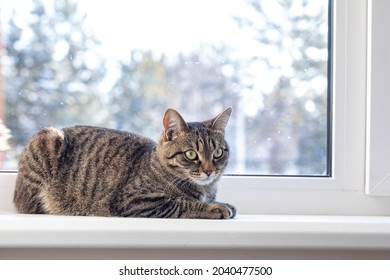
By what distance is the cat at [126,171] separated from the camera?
129 centimetres

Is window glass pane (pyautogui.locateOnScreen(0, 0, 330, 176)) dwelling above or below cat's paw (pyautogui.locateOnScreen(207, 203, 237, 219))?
above

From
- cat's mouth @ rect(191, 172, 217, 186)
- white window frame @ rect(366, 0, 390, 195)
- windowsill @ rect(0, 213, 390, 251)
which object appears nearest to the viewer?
windowsill @ rect(0, 213, 390, 251)

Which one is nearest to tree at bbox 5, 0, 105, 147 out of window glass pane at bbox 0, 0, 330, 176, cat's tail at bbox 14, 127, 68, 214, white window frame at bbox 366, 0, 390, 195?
window glass pane at bbox 0, 0, 330, 176

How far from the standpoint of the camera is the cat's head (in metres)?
1.30

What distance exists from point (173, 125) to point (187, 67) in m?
0.23

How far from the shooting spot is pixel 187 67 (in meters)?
1.49

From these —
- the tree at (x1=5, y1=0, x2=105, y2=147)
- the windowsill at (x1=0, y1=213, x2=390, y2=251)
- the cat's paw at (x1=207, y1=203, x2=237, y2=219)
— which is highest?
the tree at (x1=5, y1=0, x2=105, y2=147)

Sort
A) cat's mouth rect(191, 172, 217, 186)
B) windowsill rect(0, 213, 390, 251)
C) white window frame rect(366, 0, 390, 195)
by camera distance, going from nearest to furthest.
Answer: windowsill rect(0, 213, 390, 251) < cat's mouth rect(191, 172, 217, 186) < white window frame rect(366, 0, 390, 195)

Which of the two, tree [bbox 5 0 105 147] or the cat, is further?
tree [bbox 5 0 105 147]

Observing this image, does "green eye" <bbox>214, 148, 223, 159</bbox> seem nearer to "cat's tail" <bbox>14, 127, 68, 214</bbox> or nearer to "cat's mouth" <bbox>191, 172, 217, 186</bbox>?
"cat's mouth" <bbox>191, 172, 217, 186</bbox>

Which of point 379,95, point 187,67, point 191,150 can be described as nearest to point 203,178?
point 191,150

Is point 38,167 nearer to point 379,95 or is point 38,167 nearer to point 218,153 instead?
point 218,153

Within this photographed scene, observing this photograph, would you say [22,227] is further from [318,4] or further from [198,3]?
[318,4]

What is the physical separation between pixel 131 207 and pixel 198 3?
0.58 m
